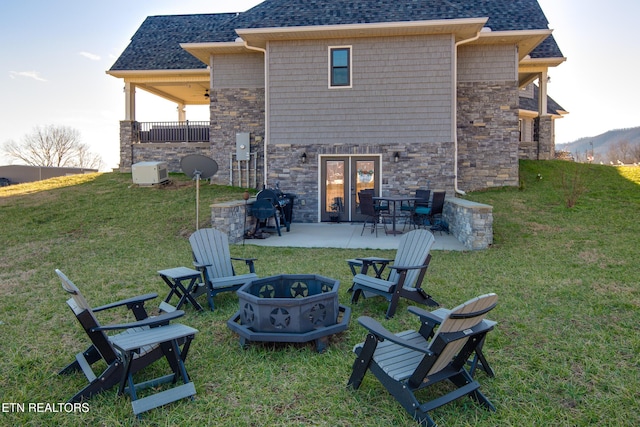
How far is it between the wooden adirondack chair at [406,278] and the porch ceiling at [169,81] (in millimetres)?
12582

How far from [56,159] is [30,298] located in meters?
43.3

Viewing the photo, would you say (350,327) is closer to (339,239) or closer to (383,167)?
(339,239)

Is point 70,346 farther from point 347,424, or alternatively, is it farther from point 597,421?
point 597,421

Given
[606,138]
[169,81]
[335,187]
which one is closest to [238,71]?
[169,81]

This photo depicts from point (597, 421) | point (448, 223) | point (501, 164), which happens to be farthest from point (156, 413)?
point (501, 164)

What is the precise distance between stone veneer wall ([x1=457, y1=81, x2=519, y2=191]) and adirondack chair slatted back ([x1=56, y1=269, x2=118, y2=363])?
11980mm

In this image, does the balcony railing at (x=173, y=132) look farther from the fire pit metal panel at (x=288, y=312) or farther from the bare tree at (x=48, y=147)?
the bare tree at (x=48, y=147)

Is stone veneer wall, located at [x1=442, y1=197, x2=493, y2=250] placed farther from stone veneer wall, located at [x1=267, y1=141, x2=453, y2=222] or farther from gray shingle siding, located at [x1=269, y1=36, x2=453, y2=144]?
gray shingle siding, located at [x1=269, y1=36, x2=453, y2=144]

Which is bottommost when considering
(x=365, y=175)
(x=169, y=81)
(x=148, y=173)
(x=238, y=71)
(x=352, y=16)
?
(x=365, y=175)

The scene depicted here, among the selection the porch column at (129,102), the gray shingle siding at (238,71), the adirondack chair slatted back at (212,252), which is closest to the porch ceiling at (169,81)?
the porch column at (129,102)

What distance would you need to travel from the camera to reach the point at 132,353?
2.72 metres

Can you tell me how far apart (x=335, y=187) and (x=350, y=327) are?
26.3ft

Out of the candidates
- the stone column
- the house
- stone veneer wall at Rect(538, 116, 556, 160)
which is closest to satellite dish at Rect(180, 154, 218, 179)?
the house

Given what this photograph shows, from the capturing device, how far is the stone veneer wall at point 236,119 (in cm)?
1412
